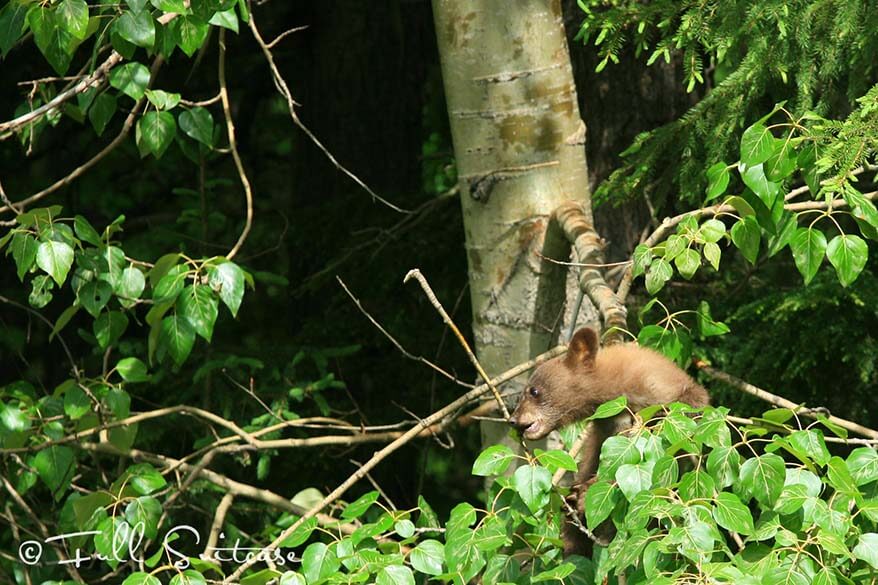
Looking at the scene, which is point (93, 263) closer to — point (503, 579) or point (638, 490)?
point (503, 579)

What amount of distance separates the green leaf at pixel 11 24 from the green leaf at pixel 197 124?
703mm

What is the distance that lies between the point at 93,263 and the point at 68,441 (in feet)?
2.30

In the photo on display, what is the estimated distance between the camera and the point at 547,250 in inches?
159

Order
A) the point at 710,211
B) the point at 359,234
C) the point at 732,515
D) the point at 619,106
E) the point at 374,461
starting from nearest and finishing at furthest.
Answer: the point at 732,515 < the point at 710,211 < the point at 374,461 < the point at 619,106 < the point at 359,234

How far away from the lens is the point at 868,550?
238cm

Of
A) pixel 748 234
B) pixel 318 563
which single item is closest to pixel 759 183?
pixel 748 234

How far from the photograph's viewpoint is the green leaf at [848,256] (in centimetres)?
289

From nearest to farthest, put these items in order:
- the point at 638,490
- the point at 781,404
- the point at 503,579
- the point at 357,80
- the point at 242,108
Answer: the point at 638,490 < the point at 503,579 < the point at 781,404 < the point at 357,80 < the point at 242,108

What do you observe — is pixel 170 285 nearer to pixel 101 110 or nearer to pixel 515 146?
pixel 101 110

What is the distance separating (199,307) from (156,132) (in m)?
0.64

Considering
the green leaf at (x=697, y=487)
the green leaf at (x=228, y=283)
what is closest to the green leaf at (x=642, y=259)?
the green leaf at (x=697, y=487)

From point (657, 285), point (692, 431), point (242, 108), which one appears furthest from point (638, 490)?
point (242, 108)

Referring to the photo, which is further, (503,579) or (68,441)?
(68,441)

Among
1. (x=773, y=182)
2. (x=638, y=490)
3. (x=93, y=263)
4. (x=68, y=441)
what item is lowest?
(x=68, y=441)
